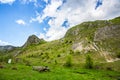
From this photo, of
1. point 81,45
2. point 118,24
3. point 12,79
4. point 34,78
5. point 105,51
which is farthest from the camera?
point 118,24

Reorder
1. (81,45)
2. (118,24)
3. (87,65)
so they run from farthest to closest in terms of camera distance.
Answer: (118,24)
(81,45)
(87,65)

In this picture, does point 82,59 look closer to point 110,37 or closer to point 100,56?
point 100,56

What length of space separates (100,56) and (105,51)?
1231 centimetres

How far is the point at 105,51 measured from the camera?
146 meters

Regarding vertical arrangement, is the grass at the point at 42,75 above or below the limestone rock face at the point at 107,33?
below

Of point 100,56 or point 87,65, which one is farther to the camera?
point 100,56

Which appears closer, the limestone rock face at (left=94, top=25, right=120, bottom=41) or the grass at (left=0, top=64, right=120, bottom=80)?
the grass at (left=0, top=64, right=120, bottom=80)

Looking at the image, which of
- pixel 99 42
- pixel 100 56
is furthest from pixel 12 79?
pixel 99 42

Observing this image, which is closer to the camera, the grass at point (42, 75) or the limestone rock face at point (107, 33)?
the grass at point (42, 75)

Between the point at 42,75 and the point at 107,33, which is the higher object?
the point at 107,33

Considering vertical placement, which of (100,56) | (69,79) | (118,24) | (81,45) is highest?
(118,24)

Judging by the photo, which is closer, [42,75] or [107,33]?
[42,75]

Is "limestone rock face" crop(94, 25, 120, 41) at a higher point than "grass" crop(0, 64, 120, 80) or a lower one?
higher

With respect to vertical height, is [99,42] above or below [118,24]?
below
